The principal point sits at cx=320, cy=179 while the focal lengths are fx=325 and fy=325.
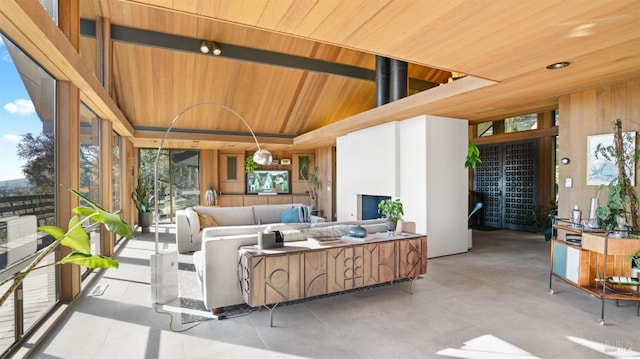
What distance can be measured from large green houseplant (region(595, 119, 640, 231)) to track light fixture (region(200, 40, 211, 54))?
6.24 metres

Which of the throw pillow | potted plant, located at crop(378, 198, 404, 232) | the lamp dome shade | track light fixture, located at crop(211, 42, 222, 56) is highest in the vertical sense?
track light fixture, located at crop(211, 42, 222, 56)

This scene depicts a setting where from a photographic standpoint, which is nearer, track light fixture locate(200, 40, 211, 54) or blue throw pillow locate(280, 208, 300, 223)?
track light fixture locate(200, 40, 211, 54)

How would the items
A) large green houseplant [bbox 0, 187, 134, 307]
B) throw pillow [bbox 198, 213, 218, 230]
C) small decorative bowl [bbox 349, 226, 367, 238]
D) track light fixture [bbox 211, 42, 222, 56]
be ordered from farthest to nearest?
throw pillow [bbox 198, 213, 218, 230] < track light fixture [bbox 211, 42, 222, 56] < small decorative bowl [bbox 349, 226, 367, 238] < large green houseplant [bbox 0, 187, 134, 307]

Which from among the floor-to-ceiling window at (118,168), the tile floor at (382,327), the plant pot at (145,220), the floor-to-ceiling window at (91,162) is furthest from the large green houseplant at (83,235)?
the plant pot at (145,220)

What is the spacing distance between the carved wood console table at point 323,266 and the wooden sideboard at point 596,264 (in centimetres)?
163

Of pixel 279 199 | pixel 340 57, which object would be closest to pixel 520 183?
pixel 340 57

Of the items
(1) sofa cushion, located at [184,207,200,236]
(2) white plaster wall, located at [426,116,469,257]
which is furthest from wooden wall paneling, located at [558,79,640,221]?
(1) sofa cushion, located at [184,207,200,236]

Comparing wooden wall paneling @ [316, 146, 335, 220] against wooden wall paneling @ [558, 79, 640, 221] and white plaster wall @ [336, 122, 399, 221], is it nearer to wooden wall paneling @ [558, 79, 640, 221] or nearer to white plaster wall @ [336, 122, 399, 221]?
white plaster wall @ [336, 122, 399, 221]

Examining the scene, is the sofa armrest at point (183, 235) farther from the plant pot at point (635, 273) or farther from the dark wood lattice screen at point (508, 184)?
the dark wood lattice screen at point (508, 184)

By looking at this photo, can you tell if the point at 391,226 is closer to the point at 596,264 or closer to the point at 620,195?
the point at 596,264

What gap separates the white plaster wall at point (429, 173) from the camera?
5.61 m

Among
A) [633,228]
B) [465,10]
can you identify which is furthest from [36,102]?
[633,228]

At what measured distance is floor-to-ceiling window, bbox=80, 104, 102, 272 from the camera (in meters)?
4.38

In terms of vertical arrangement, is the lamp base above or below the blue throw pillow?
below
